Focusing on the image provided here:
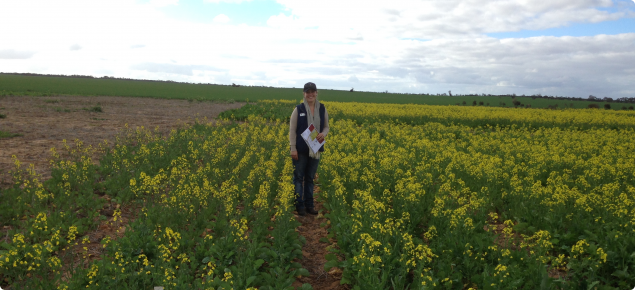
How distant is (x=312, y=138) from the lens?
787 cm

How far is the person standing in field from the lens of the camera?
7.84 meters

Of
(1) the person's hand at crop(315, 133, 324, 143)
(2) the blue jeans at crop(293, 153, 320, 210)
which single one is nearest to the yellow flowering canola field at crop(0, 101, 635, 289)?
(2) the blue jeans at crop(293, 153, 320, 210)

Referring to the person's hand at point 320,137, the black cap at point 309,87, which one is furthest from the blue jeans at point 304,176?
the black cap at point 309,87

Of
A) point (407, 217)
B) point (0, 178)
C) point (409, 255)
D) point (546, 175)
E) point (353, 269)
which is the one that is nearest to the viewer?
point (353, 269)

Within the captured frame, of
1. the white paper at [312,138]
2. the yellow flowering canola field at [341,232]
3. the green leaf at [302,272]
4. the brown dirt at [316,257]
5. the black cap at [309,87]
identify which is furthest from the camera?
the white paper at [312,138]

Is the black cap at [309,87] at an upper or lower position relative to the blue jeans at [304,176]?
upper

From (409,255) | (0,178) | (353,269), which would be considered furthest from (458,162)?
(0,178)

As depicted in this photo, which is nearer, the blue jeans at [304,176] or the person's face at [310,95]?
the person's face at [310,95]

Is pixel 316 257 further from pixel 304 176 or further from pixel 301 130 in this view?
pixel 301 130

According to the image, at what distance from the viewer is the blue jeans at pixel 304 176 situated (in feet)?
26.8

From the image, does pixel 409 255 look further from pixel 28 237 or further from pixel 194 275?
pixel 28 237

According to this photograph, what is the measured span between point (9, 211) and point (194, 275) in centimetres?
403

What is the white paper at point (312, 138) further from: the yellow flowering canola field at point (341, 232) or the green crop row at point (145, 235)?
the green crop row at point (145, 235)

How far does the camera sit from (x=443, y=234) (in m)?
6.14
